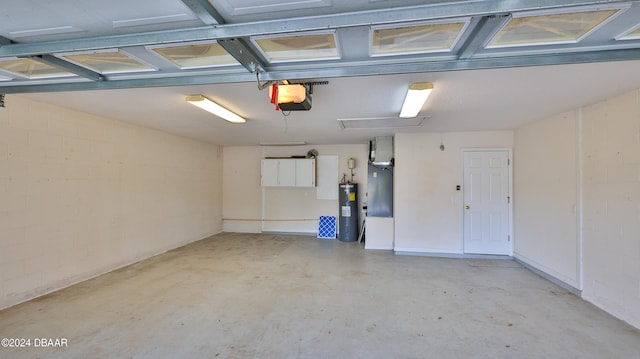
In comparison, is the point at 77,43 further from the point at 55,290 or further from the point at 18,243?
the point at 55,290

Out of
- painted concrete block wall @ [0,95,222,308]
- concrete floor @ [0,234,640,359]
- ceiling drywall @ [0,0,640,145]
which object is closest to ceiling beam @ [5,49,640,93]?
ceiling drywall @ [0,0,640,145]

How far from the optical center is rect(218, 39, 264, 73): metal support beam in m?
1.67

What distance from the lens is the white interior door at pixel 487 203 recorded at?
15.5ft

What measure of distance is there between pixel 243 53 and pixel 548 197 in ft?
14.6

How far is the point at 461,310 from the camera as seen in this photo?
9.47 feet

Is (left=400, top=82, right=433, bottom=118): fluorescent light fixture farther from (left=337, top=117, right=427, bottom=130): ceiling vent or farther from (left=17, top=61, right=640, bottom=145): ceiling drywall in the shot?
(left=337, top=117, right=427, bottom=130): ceiling vent

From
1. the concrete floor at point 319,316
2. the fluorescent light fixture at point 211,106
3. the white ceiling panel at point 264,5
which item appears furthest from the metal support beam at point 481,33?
the fluorescent light fixture at point 211,106

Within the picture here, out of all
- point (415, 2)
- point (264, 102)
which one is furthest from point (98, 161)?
point (415, 2)

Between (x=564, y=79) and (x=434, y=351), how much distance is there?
2.61 metres

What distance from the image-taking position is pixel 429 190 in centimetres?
495

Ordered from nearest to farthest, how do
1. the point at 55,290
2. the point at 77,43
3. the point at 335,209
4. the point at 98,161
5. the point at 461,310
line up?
the point at 77,43 < the point at 461,310 < the point at 55,290 < the point at 98,161 < the point at 335,209

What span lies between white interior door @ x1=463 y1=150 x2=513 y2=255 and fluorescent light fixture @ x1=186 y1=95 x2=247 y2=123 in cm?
407

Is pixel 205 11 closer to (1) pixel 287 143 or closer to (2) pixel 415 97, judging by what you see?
(2) pixel 415 97

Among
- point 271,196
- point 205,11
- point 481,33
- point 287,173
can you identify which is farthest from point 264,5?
point 271,196
